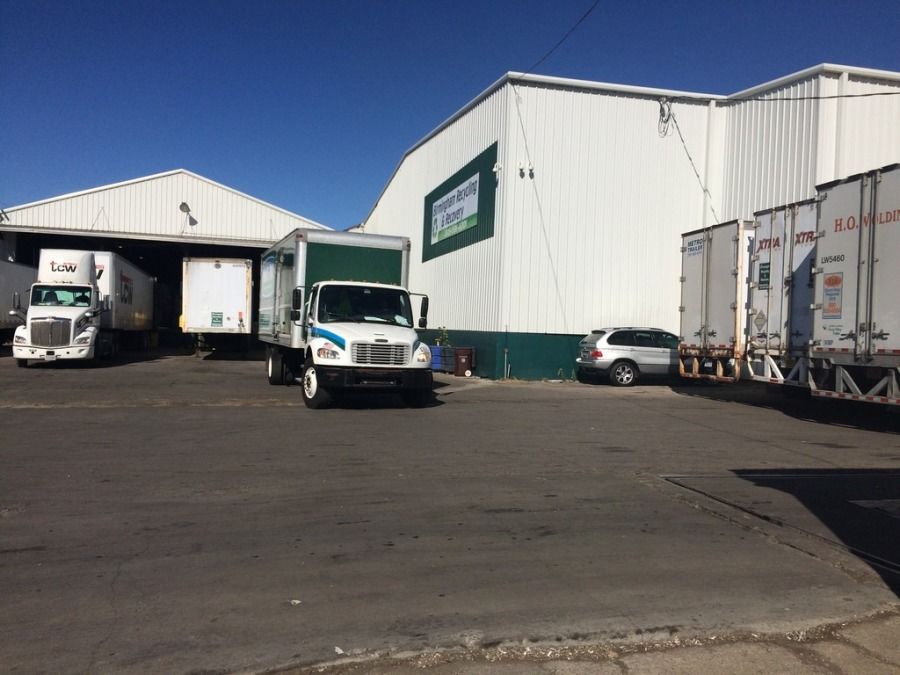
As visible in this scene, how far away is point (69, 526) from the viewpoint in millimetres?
6035

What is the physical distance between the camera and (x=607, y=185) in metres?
22.9

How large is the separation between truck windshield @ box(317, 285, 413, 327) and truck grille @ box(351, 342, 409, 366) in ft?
3.63

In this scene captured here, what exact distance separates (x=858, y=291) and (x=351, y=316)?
29.6 feet

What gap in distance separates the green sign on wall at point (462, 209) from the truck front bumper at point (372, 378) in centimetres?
1028

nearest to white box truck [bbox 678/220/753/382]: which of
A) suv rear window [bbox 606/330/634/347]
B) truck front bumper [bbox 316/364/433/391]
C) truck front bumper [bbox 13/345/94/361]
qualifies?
suv rear window [bbox 606/330/634/347]

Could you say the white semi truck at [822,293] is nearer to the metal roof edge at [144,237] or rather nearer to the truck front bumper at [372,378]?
the truck front bumper at [372,378]

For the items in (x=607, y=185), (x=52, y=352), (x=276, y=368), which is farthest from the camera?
(x=607, y=185)

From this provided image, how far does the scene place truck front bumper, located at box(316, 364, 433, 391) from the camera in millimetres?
12992

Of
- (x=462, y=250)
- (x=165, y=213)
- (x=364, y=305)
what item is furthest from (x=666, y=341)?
(x=165, y=213)

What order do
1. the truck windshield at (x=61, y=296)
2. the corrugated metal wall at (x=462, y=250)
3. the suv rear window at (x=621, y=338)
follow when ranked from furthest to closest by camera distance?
the truck windshield at (x=61, y=296), the corrugated metal wall at (x=462, y=250), the suv rear window at (x=621, y=338)

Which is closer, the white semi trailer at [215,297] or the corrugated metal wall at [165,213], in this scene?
the white semi trailer at [215,297]

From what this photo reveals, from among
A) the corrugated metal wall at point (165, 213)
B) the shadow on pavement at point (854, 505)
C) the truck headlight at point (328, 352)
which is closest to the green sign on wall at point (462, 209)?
the corrugated metal wall at point (165, 213)

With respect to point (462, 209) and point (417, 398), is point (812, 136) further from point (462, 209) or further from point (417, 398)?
point (417, 398)

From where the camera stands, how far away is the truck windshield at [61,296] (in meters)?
23.1
